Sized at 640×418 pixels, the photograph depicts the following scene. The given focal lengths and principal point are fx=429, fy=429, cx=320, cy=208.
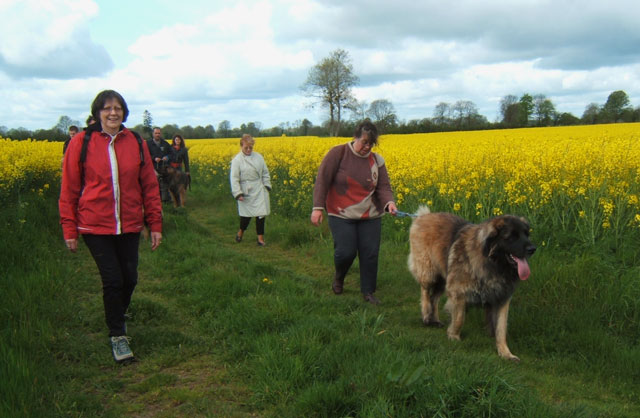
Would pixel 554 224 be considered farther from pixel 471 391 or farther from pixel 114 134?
pixel 114 134

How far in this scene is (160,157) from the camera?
11.5 m

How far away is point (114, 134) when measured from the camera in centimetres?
363

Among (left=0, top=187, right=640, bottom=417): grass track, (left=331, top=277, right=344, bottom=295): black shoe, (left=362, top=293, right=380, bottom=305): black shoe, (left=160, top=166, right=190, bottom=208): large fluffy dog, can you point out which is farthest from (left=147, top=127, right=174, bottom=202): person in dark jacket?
(left=362, top=293, right=380, bottom=305): black shoe

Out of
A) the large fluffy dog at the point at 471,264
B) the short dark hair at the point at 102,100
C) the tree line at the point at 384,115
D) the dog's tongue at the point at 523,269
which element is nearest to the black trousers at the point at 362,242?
the large fluffy dog at the point at 471,264

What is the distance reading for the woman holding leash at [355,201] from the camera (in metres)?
5.26

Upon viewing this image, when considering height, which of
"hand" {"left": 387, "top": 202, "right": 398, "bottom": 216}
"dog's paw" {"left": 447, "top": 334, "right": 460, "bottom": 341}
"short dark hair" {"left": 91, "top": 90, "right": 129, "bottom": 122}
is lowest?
"dog's paw" {"left": 447, "top": 334, "right": 460, "bottom": 341}

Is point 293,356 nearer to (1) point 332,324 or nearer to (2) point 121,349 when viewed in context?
(1) point 332,324

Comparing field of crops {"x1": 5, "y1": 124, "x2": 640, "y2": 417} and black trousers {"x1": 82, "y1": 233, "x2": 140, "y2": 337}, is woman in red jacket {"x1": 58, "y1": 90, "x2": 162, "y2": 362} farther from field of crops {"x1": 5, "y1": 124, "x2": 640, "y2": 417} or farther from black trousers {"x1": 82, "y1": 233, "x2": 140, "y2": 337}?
field of crops {"x1": 5, "y1": 124, "x2": 640, "y2": 417}

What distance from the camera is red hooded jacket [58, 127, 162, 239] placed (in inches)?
137

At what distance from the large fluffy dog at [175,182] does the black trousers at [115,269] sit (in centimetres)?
834

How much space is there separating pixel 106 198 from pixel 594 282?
5076 mm

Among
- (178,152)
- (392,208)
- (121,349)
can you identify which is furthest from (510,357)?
(178,152)

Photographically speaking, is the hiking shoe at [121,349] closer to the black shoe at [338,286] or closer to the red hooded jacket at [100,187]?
the red hooded jacket at [100,187]

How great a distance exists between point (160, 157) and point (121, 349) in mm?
8642
